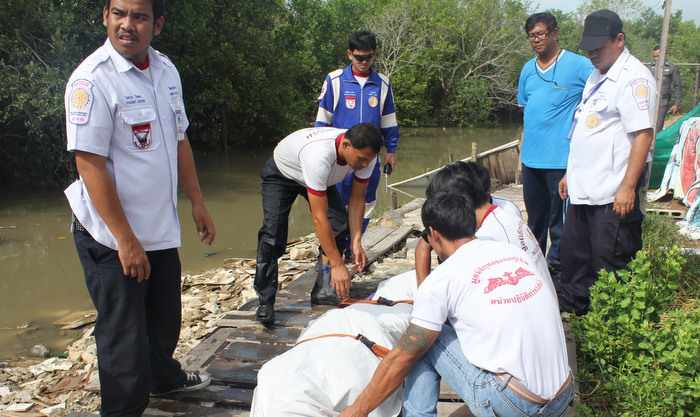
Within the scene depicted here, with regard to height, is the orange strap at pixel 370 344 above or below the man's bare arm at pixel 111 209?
below

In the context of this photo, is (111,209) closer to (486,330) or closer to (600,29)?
(486,330)

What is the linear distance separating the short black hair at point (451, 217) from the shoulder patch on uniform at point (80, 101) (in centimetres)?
131

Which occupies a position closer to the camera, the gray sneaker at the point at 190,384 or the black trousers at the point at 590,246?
the gray sneaker at the point at 190,384

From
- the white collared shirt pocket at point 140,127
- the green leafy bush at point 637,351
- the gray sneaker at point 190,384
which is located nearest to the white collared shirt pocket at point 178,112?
the white collared shirt pocket at point 140,127

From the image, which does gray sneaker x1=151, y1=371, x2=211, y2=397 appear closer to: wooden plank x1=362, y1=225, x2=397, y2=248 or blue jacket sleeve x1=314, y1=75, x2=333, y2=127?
blue jacket sleeve x1=314, y1=75, x2=333, y2=127

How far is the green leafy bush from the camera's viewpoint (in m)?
2.62

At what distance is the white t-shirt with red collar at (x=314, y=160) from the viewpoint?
11.8ft

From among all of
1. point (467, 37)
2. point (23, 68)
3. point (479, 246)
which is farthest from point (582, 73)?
point (467, 37)

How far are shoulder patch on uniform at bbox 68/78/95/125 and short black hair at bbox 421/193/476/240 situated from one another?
1311 mm

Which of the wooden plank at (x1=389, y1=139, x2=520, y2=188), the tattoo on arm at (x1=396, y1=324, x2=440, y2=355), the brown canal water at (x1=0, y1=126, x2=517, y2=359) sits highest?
the tattoo on arm at (x1=396, y1=324, x2=440, y2=355)

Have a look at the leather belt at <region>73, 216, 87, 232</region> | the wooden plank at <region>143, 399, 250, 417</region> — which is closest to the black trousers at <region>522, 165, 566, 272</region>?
the wooden plank at <region>143, 399, 250, 417</region>

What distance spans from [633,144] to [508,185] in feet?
30.0

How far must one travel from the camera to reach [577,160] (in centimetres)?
373

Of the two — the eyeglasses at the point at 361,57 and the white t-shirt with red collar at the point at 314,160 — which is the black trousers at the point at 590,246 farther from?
the eyeglasses at the point at 361,57
